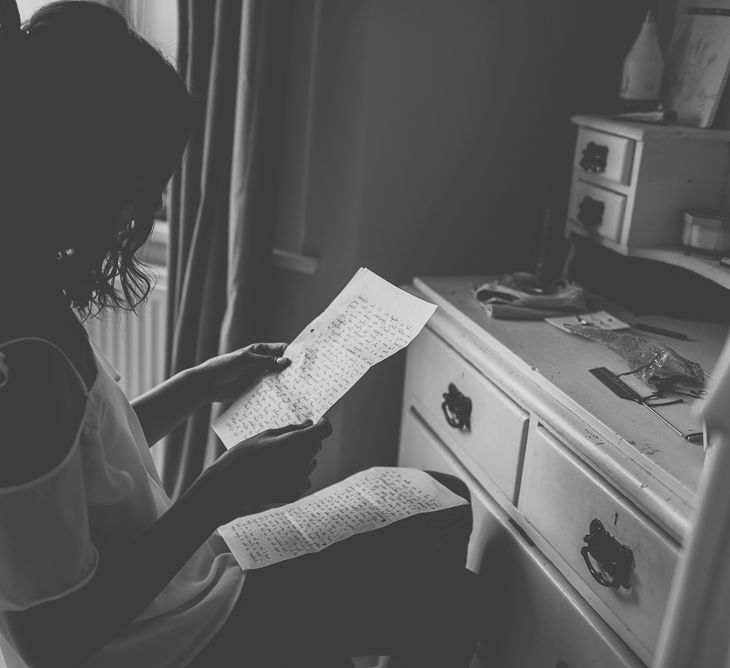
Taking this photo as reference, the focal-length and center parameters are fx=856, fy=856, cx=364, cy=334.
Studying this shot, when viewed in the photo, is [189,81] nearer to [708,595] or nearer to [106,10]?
[106,10]

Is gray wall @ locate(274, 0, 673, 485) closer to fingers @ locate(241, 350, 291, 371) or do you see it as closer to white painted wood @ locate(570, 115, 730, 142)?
white painted wood @ locate(570, 115, 730, 142)

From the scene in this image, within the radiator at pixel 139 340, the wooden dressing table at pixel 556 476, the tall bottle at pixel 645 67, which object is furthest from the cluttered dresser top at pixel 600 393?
the radiator at pixel 139 340

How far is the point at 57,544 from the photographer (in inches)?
32.2

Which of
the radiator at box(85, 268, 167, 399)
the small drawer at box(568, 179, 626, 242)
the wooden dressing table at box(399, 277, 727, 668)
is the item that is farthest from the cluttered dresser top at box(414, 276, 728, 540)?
the radiator at box(85, 268, 167, 399)

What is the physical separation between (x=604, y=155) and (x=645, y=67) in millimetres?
179

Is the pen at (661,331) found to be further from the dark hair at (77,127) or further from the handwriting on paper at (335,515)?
the dark hair at (77,127)

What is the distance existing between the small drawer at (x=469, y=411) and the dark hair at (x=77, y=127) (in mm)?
616

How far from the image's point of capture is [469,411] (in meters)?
1.37

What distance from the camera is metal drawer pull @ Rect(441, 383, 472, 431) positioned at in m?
1.38

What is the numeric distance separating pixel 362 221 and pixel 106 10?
0.92 m

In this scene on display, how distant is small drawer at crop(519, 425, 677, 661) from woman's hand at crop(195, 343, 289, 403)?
39 centimetres

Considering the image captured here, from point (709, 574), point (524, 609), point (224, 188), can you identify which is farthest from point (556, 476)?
point (224, 188)

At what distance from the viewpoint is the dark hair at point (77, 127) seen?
0.83 metres

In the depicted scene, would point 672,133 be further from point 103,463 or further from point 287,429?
point 103,463
